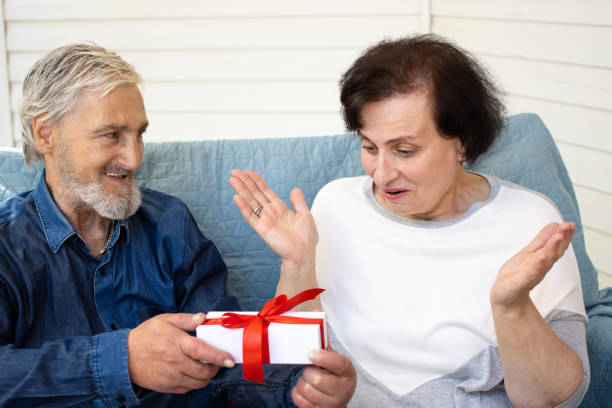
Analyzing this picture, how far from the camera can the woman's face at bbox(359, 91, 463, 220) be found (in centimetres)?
164

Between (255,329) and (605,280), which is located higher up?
(255,329)

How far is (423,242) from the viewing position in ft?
5.84

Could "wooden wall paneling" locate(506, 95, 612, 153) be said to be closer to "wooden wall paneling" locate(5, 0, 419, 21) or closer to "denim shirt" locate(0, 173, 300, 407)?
"wooden wall paneling" locate(5, 0, 419, 21)

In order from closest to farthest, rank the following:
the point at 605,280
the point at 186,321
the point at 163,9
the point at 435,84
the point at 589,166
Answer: the point at 186,321 → the point at 435,84 → the point at 589,166 → the point at 605,280 → the point at 163,9

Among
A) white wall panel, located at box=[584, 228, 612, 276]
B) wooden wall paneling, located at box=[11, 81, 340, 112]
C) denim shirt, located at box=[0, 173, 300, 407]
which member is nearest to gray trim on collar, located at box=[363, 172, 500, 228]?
denim shirt, located at box=[0, 173, 300, 407]

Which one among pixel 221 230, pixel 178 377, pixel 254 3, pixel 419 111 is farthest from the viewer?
pixel 254 3

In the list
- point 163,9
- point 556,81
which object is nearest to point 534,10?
point 556,81

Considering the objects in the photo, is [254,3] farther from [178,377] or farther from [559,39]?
[178,377]

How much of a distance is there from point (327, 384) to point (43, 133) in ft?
3.22

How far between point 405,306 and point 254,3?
221cm

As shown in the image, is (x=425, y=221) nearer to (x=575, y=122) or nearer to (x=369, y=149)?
(x=369, y=149)

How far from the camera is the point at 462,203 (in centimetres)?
186

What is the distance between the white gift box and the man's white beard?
48cm

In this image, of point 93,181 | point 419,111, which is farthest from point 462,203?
point 93,181
